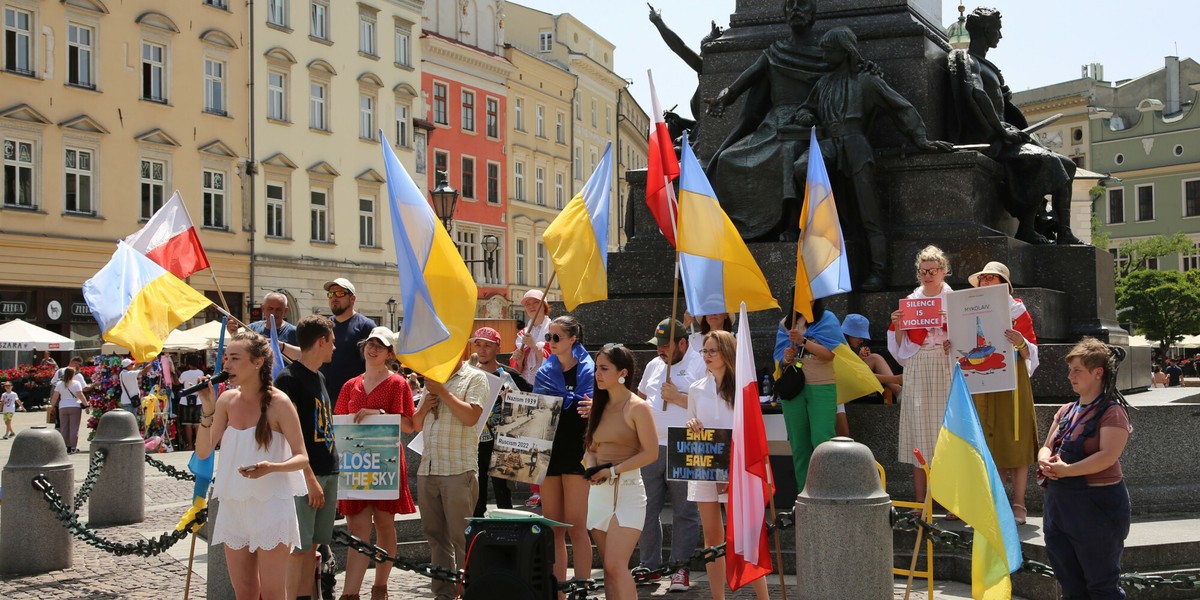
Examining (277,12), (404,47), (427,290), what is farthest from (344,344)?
(404,47)

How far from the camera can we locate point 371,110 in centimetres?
4725

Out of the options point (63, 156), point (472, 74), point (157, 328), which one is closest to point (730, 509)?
point (157, 328)

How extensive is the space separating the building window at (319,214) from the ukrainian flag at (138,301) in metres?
34.8

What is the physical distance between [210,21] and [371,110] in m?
7.99

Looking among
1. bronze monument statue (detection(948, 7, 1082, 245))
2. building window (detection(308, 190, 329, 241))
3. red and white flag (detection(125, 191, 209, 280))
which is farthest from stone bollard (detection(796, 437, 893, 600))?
building window (detection(308, 190, 329, 241))

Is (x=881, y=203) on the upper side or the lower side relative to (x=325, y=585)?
upper

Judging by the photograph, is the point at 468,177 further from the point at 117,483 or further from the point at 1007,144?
the point at 1007,144

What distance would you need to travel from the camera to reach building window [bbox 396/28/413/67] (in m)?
48.9

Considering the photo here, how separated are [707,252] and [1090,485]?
2689 millimetres

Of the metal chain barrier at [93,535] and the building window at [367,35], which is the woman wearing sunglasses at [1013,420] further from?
the building window at [367,35]

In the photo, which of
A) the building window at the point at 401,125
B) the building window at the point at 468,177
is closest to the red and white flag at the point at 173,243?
the building window at the point at 401,125

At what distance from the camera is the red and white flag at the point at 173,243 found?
10.8m

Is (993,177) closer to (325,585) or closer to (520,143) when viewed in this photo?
(325,585)

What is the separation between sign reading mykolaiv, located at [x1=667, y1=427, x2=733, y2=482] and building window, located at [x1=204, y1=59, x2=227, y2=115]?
3523 cm
